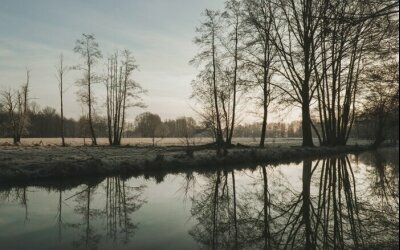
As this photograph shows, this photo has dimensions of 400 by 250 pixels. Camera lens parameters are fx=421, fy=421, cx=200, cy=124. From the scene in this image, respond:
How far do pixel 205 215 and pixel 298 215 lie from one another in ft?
5.90

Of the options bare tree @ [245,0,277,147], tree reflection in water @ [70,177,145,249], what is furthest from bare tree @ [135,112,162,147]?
tree reflection in water @ [70,177,145,249]

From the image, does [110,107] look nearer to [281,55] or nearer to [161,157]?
[281,55]

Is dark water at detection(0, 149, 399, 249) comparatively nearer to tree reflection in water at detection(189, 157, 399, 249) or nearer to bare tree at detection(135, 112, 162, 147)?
tree reflection in water at detection(189, 157, 399, 249)

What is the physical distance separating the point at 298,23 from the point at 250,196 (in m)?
23.0

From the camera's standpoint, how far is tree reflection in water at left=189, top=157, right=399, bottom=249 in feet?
19.9

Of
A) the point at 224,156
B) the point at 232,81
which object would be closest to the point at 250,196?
the point at 224,156

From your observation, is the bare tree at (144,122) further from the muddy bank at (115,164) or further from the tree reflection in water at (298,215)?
the tree reflection in water at (298,215)

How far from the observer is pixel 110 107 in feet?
166

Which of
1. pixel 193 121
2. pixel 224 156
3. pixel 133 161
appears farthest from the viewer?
pixel 193 121

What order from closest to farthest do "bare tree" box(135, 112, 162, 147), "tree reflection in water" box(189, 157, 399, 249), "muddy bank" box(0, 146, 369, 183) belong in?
"tree reflection in water" box(189, 157, 399, 249) → "muddy bank" box(0, 146, 369, 183) → "bare tree" box(135, 112, 162, 147)

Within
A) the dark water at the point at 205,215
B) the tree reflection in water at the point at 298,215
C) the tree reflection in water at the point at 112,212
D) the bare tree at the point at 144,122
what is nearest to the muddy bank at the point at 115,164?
the dark water at the point at 205,215

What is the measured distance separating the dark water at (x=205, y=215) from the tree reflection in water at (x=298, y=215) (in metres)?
0.01

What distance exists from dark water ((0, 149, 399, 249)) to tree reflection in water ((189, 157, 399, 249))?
0.01 meters

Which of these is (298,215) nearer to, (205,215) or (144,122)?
(205,215)
